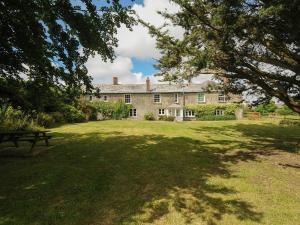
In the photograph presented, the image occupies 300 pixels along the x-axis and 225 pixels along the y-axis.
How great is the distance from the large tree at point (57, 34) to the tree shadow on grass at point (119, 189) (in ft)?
11.3

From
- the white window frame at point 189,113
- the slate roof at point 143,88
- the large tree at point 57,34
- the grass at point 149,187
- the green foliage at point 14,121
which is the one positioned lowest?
the grass at point 149,187

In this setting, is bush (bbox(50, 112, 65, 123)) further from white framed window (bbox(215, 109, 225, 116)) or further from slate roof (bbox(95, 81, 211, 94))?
white framed window (bbox(215, 109, 225, 116))

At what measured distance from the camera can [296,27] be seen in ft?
40.0

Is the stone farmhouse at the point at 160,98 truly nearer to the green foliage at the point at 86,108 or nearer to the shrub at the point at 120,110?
the shrub at the point at 120,110

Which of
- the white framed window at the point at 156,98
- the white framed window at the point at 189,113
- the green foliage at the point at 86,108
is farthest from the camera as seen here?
the white framed window at the point at 156,98

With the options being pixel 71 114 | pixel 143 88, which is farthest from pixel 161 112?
pixel 71 114

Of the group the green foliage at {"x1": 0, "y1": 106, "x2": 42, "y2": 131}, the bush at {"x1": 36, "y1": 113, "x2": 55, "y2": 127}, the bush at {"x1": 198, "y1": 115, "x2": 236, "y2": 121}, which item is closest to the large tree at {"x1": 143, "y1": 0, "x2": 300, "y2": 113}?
the green foliage at {"x1": 0, "y1": 106, "x2": 42, "y2": 131}

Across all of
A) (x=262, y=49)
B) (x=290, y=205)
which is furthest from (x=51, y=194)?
(x=262, y=49)

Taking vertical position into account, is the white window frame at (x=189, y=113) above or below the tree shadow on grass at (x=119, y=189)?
above

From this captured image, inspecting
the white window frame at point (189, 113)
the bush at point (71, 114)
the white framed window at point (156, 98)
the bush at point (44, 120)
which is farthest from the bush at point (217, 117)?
the bush at point (44, 120)

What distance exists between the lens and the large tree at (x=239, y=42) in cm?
1278

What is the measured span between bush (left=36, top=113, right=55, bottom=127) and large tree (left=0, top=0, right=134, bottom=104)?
14683mm

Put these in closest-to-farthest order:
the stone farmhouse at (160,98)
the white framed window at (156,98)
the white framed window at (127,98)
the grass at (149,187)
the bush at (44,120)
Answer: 1. the grass at (149,187)
2. the bush at (44,120)
3. the stone farmhouse at (160,98)
4. the white framed window at (156,98)
5. the white framed window at (127,98)

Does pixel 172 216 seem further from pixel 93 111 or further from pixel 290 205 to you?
pixel 93 111
